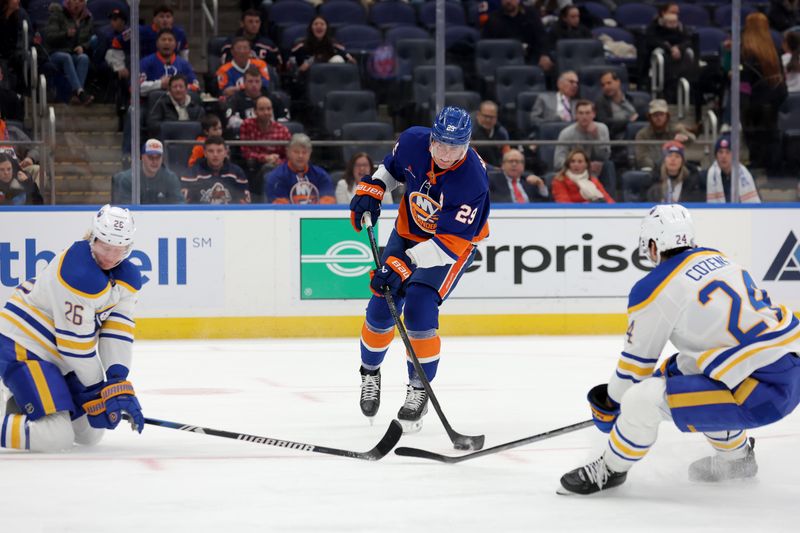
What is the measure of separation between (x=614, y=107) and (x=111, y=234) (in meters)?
5.13

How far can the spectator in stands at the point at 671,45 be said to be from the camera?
9.10 metres

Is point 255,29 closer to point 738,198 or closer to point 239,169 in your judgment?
point 239,169

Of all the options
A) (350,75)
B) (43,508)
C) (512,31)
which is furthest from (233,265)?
(43,508)

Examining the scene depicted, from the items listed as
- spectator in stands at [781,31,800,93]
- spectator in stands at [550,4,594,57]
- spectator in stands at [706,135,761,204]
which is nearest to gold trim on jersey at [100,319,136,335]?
spectator in stands at [706,135,761,204]

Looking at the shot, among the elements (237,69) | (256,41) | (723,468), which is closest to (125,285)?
(723,468)

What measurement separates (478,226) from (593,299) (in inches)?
134

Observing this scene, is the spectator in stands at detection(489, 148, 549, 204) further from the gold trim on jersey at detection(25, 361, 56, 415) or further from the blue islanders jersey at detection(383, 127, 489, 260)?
the gold trim on jersey at detection(25, 361, 56, 415)

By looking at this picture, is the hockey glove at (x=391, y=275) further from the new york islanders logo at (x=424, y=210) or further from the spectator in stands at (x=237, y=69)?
the spectator in stands at (x=237, y=69)

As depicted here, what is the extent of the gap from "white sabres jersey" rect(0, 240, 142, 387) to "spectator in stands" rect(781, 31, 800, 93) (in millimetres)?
5796

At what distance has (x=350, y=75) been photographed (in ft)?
27.8

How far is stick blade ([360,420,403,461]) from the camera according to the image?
13.3 ft

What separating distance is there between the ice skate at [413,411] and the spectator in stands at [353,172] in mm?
3134

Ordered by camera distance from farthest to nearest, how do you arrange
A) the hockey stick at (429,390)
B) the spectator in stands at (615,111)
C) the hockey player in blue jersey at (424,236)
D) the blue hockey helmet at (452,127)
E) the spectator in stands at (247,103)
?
1. the spectator in stands at (615,111)
2. the spectator in stands at (247,103)
3. the hockey player in blue jersey at (424,236)
4. the blue hockey helmet at (452,127)
5. the hockey stick at (429,390)

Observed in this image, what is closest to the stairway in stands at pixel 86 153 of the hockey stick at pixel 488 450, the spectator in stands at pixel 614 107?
the spectator in stands at pixel 614 107
